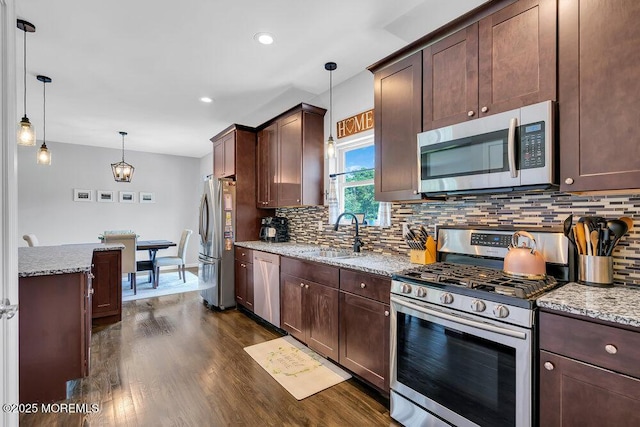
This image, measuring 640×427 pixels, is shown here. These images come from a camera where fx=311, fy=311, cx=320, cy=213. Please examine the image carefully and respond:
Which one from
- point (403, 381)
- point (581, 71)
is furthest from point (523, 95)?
point (403, 381)

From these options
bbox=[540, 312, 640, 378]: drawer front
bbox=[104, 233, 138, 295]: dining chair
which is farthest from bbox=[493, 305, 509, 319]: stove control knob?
bbox=[104, 233, 138, 295]: dining chair

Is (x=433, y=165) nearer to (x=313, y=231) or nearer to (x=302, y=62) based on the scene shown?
(x=302, y=62)

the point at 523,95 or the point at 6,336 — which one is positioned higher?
the point at 523,95

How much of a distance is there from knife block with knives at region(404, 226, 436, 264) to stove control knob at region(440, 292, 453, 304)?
0.65 metres

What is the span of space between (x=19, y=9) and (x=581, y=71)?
11.3ft

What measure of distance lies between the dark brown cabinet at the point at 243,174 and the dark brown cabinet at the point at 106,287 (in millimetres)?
1415

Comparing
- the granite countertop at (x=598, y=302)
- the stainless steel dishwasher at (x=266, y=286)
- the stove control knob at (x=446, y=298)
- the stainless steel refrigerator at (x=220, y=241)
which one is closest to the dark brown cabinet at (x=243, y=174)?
the stainless steel refrigerator at (x=220, y=241)

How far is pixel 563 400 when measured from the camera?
4.09 feet

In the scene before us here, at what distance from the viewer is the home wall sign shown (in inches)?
120

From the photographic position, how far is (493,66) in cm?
179

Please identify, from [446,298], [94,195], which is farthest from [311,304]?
[94,195]

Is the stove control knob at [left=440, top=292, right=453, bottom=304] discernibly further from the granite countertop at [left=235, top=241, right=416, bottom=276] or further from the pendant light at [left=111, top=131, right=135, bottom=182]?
the pendant light at [left=111, top=131, right=135, bottom=182]

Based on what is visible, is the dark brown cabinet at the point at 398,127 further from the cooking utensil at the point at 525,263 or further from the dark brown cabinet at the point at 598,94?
the dark brown cabinet at the point at 598,94

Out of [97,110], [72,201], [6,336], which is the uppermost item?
[97,110]
